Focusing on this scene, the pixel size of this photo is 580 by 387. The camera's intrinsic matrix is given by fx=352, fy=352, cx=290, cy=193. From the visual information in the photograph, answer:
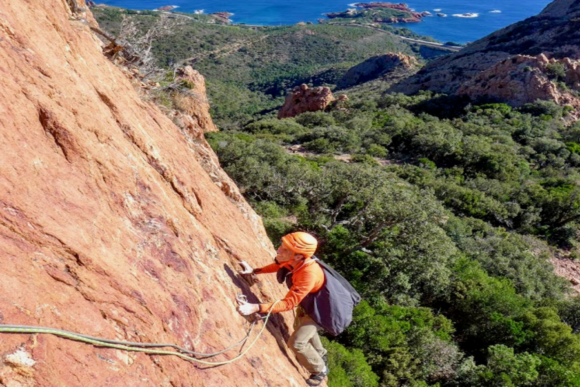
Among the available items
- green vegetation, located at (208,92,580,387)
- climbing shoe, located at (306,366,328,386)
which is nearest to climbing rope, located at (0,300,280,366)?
climbing shoe, located at (306,366,328,386)

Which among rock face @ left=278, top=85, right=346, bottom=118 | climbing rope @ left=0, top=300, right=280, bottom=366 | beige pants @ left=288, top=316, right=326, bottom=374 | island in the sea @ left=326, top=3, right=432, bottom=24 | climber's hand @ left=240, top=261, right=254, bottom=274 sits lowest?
beige pants @ left=288, top=316, right=326, bottom=374

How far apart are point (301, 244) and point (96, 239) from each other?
2101 millimetres

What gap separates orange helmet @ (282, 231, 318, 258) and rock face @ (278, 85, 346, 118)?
44.6 metres

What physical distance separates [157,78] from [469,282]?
12.9 m

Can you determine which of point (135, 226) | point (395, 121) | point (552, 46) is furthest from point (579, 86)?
point (135, 226)

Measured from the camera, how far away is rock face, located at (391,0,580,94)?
53.6m

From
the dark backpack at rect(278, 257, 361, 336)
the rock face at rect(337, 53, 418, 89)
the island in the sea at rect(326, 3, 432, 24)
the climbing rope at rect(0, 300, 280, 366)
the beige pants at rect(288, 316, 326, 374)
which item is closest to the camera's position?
the climbing rope at rect(0, 300, 280, 366)

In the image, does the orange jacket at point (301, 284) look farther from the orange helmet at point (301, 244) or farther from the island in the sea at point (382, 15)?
the island in the sea at point (382, 15)

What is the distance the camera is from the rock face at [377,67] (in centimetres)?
7906

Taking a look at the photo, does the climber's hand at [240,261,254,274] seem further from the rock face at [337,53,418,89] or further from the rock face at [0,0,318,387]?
the rock face at [337,53,418,89]

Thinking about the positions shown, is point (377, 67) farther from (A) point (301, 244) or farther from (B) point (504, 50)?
(A) point (301, 244)

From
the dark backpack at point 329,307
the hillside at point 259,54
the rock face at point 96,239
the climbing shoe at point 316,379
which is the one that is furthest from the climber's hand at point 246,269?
the hillside at point 259,54

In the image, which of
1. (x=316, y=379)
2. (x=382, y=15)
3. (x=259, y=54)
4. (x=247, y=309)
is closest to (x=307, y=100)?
(x=316, y=379)

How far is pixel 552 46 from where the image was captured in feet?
179
